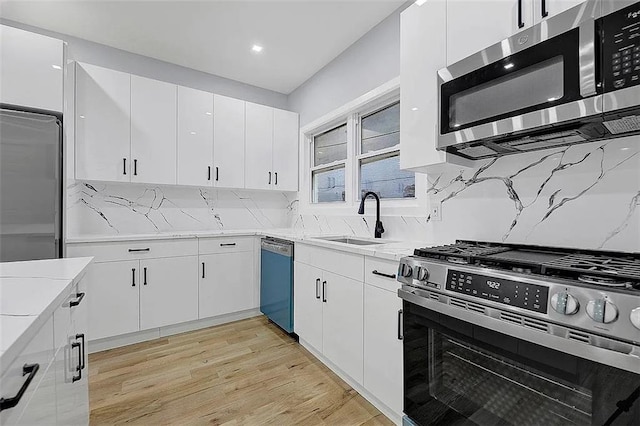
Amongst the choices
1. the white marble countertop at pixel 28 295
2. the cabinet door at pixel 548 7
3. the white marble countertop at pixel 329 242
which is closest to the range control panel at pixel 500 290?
the white marble countertop at pixel 329 242

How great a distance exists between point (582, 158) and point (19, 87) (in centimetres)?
350

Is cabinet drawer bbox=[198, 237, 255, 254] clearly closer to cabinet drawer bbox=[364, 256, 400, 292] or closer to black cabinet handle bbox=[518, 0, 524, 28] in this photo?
cabinet drawer bbox=[364, 256, 400, 292]

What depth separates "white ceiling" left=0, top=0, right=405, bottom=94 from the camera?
243 cm

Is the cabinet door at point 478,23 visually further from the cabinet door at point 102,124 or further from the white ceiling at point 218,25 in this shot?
the cabinet door at point 102,124

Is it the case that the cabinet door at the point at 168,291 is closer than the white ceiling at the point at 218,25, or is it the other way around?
the white ceiling at the point at 218,25

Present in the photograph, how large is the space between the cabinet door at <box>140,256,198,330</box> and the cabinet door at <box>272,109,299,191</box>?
1.42 metres

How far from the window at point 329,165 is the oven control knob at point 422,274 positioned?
196 cm

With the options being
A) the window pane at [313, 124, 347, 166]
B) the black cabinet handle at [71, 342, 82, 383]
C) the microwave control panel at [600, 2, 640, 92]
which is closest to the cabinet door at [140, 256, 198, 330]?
the black cabinet handle at [71, 342, 82, 383]

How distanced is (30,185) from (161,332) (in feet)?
5.22

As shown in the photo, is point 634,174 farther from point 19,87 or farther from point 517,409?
point 19,87

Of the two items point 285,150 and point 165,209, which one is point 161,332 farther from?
point 285,150

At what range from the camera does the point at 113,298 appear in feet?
8.49

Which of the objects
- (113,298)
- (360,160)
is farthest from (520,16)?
(113,298)

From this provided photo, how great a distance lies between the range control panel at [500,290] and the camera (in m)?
0.95
